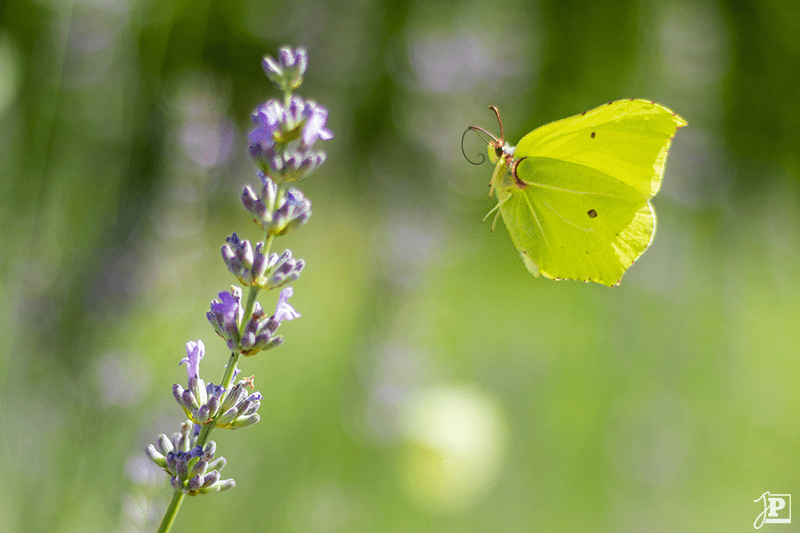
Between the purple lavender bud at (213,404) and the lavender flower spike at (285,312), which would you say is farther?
the lavender flower spike at (285,312)

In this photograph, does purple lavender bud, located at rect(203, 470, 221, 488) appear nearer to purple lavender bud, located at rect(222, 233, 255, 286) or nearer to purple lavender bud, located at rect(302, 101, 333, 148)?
purple lavender bud, located at rect(222, 233, 255, 286)

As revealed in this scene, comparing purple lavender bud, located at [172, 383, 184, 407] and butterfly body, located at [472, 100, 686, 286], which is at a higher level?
butterfly body, located at [472, 100, 686, 286]

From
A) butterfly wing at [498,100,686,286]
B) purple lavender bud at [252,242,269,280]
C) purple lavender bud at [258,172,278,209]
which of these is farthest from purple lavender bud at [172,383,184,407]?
butterfly wing at [498,100,686,286]

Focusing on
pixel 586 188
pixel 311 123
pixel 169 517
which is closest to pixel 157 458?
pixel 169 517

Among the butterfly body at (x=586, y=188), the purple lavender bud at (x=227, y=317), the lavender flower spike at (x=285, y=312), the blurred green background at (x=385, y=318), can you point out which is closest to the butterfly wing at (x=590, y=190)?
the butterfly body at (x=586, y=188)

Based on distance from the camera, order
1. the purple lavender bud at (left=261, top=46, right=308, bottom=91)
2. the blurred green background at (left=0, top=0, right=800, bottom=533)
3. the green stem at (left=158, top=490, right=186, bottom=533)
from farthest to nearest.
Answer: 1. the blurred green background at (left=0, top=0, right=800, bottom=533)
2. the purple lavender bud at (left=261, top=46, right=308, bottom=91)
3. the green stem at (left=158, top=490, right=186, bottom=533)

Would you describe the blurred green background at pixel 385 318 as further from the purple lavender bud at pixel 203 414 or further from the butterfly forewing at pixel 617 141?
the butterfly forewing at pixel 617 141

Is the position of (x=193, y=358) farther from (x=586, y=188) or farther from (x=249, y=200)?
A: (x=586, y=188)
